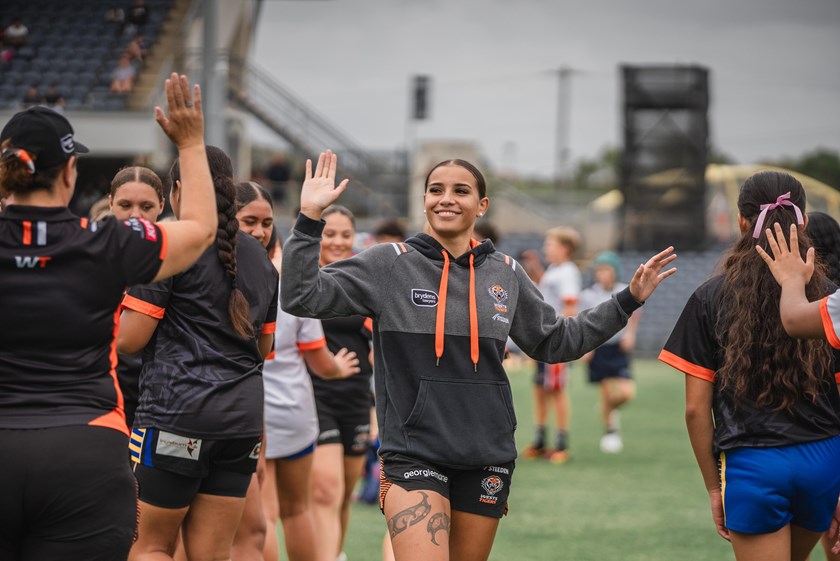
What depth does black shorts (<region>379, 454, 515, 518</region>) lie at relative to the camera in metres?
4.21

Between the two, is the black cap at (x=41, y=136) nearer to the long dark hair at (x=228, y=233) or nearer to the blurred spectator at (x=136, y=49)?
the long dark hair at (x=228, y=233)

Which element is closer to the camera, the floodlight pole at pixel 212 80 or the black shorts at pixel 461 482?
the black shorts at pixel 461 482

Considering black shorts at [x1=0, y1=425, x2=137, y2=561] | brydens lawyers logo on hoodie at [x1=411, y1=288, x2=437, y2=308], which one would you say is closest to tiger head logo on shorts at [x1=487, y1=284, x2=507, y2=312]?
brydens lawyers logo on hoodie at [x1=411, y1=288, x2=437, y2=308]

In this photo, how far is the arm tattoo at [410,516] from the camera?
4.08 m

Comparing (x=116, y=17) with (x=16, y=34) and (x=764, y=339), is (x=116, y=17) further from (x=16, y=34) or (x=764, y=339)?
(x=764, y=339)

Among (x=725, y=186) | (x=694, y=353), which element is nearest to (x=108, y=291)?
(x=694, y=353)

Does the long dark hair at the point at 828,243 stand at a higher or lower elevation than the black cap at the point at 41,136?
lower

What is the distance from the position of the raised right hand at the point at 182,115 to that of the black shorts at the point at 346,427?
3.23 metres

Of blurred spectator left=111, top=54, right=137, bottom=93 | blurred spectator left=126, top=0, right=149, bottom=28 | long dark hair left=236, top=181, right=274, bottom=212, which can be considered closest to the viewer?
long dark hair left=236, top=181, right=274, bottom=212

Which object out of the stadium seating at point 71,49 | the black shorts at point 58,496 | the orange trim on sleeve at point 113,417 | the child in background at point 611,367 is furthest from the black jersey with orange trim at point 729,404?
the stadium seating at point 71,49

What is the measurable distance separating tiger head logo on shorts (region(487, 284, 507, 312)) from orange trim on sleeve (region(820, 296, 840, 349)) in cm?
128

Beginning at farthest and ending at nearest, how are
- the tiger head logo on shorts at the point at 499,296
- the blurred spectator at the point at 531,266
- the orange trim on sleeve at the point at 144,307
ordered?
the blurred spectator at the point at 531,266
the tiger head logo on shorts at the point at 499,296
the orange trim on sleeve at the point at 144,307

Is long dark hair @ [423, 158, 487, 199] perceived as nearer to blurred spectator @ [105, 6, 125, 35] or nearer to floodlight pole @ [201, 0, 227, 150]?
floodlight pole @ [201, 0, 227, 150]

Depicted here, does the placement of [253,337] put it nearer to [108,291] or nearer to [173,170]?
[173,170]
